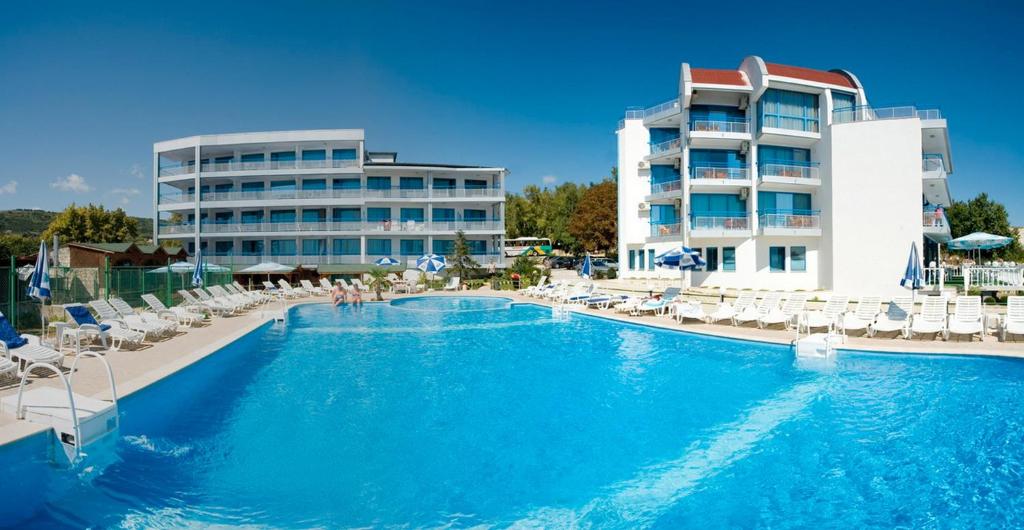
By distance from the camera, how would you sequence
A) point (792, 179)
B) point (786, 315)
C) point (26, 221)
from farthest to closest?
point (26, 221)
point (792, 179)
point (786, 315)


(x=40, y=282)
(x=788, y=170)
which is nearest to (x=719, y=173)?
(x=788, y=170)

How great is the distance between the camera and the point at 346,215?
39000 millimetres

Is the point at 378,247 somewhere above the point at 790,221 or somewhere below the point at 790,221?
below

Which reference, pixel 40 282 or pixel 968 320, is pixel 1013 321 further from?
pixel 40 282

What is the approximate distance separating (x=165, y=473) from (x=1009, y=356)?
47.9 ft

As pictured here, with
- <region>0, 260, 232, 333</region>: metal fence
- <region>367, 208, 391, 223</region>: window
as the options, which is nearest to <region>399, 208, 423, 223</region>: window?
<region>367, 208, 391, 223</region>: window

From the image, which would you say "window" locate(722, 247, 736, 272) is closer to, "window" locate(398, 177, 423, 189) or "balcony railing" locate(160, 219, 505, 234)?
"balcony railing" locate(160, 219, 505, 234)

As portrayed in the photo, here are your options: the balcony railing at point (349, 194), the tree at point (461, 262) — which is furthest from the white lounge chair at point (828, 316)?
the balcony railing at point (349, 194)

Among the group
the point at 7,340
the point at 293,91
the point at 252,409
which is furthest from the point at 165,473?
the point at 293,91

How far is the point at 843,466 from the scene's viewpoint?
21.1ft

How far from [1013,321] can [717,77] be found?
19.6 m

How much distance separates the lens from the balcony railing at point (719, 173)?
95.0ft

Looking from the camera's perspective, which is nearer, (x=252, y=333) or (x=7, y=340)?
(x=7, y=340)

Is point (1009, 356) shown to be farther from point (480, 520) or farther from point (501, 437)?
point (480, 520)
